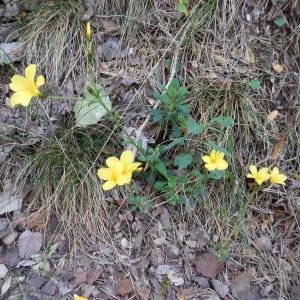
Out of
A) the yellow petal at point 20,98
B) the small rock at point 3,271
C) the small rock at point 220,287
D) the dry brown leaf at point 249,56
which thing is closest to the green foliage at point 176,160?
the small rock at point 220,287

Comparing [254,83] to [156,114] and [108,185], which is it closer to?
[156,114]

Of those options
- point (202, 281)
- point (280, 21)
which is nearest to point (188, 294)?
point (202, 281)

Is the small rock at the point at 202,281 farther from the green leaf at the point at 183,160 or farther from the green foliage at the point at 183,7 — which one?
the green foliage at the point at 183,7

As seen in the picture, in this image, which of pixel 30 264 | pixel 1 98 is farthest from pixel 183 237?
pixel 1 98

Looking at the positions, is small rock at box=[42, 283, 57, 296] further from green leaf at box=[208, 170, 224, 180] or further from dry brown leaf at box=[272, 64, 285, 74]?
dry brown leaf at box=[272, 64, 285, 74]

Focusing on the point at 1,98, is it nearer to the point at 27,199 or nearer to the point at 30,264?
the point at 27,199

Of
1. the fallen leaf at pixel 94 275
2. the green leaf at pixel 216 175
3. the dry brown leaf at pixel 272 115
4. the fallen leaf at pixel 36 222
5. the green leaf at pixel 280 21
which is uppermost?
the green leaf at pixel 280 21
